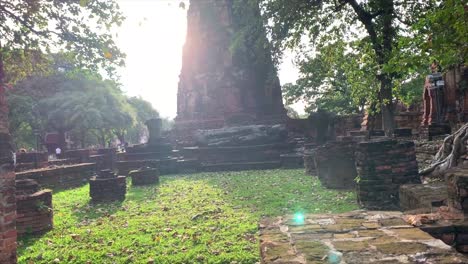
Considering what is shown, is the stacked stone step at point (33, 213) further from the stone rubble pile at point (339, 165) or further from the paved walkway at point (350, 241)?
the stone rubble pile at point (339, 165)

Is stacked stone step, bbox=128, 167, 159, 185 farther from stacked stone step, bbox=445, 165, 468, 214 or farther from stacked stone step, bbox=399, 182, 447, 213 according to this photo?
stacked stone step, bbox=445, 165, 468, 214

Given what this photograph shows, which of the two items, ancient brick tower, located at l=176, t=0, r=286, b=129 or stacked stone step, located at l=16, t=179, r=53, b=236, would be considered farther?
ancient brick tower, located at l=176, t=0, r=286, b=129

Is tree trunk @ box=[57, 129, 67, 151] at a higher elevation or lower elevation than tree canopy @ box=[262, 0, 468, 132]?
lower

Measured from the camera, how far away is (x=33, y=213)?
6.38m

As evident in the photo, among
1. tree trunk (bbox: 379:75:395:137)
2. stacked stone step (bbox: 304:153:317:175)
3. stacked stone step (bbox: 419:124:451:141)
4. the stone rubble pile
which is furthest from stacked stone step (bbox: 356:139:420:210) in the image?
stacked stone step (bbox: 304:153:317:175)

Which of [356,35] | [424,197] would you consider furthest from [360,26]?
[424,197]

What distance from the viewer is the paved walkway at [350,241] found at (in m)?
2.42

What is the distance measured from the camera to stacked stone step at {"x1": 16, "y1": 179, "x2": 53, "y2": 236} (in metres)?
6.24

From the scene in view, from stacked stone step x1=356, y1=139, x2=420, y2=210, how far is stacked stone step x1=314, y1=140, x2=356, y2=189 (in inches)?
106

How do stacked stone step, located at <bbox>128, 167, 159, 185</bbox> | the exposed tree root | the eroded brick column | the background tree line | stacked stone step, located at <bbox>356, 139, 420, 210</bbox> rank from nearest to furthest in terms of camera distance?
the eroded brick column, stacked stone step, located at <bbox>356, 139, 420, 210</bbox>, the exposed tree root, stacked stone step, located at <bbox>128, 167, 159, 185</bbox>, the background tree line

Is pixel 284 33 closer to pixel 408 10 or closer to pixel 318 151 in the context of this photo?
pixel 408 10

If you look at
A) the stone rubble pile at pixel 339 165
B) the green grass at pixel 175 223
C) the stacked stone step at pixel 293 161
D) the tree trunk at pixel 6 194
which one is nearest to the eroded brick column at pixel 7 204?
the tree trunk at pixel 6 194

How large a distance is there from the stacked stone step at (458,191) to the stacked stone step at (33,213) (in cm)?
631

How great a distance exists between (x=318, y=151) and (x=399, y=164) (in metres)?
3.71
